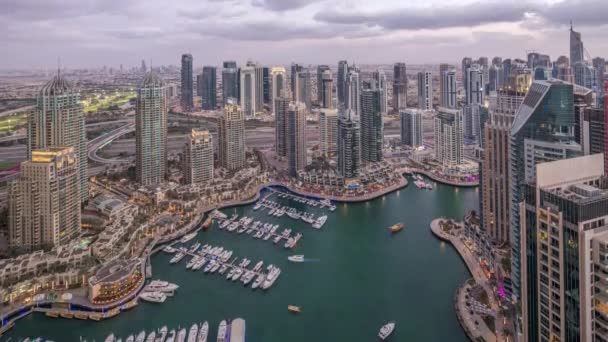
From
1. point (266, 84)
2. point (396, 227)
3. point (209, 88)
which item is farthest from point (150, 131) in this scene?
point (209, 88)

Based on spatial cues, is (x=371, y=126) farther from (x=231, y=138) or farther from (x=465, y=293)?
(x=465, y=293)

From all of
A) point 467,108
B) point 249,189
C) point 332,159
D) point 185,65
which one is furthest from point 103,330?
point 185,65

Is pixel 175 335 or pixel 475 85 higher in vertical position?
pixel 475 85

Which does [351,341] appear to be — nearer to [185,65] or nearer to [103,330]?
[103,330]

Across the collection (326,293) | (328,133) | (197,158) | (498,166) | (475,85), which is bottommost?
(326,293)

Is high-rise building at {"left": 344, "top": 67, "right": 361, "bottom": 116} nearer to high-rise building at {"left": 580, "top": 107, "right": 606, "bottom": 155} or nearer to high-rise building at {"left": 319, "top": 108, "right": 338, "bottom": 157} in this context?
high-rise building at {"left": 319, "top": 108, "right": 338, "bottom": 157}

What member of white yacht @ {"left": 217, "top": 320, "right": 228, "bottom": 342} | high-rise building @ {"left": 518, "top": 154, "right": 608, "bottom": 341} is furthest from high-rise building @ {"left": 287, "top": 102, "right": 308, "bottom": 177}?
high-rise building @ {"left": 518, "top": 154, "right": 608, "bottom": 341}

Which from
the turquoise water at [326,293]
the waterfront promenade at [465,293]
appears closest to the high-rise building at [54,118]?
the turquoise water at [326,293]
